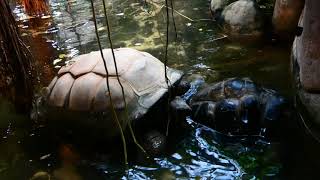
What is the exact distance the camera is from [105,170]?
374 cm

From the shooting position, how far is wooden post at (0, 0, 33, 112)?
3676 millimetres

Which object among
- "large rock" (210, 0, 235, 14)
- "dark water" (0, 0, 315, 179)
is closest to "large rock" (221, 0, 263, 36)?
"dark water" (0, 0, 315, 179)

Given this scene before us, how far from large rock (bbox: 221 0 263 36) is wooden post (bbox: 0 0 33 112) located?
3.38m

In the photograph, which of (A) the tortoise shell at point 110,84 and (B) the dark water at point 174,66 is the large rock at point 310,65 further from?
(A) the tortoise shell at point 110,84

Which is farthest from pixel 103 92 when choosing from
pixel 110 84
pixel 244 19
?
pixel 244 19

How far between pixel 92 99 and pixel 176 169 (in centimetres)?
108

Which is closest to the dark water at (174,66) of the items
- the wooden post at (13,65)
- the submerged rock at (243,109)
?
the submerged rock at (243,109)

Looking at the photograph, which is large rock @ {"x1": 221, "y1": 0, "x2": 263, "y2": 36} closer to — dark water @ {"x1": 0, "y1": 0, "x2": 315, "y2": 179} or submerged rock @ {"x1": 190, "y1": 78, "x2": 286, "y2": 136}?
dark water @ {"x1": 0, "y1": 0, "x2": 315, "y2": 179}

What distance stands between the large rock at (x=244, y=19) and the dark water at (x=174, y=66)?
0.22 m

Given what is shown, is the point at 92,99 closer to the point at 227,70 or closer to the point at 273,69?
the point at 227,70

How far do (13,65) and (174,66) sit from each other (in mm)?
2419

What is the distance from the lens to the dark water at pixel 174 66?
3.58 m

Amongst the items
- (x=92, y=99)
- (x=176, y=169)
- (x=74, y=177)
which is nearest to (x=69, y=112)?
(x=92, y=99)

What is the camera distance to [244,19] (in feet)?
20.5
